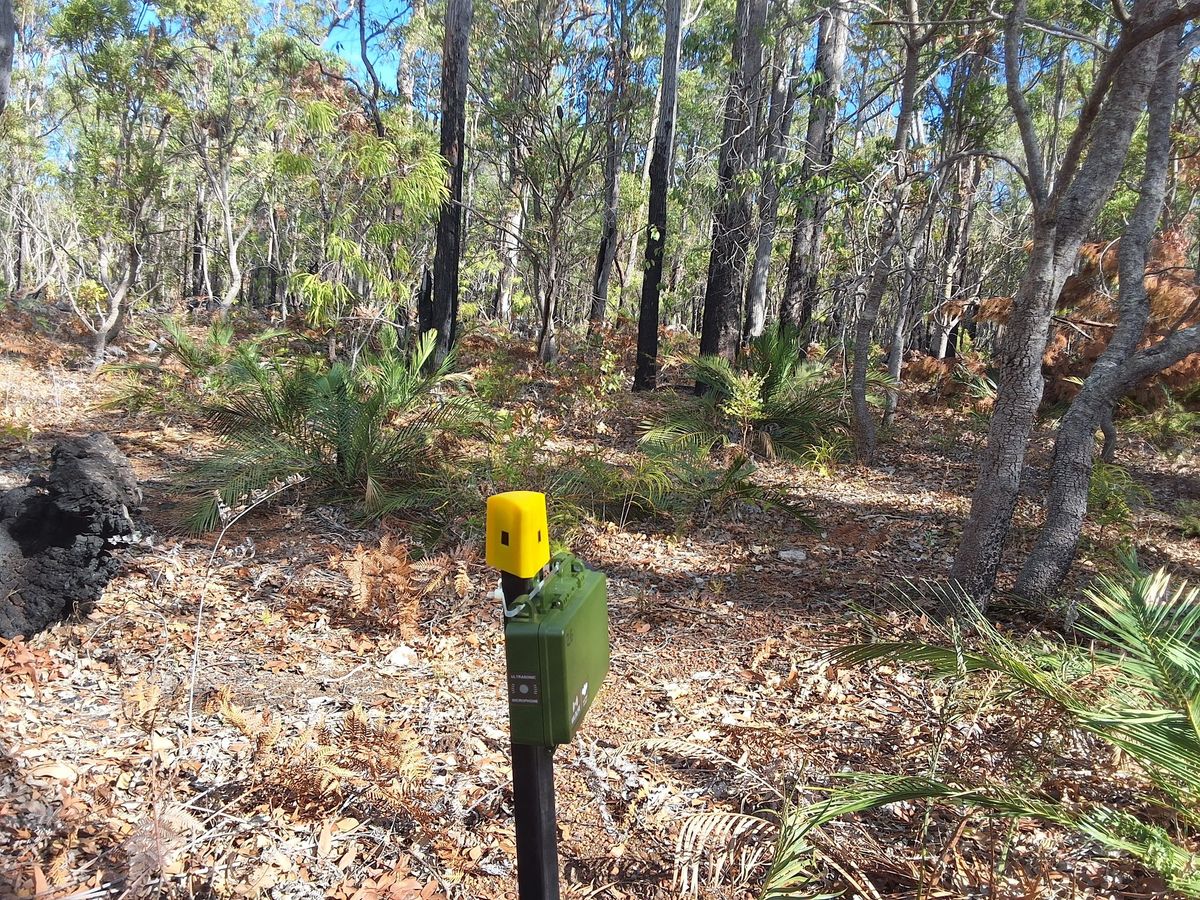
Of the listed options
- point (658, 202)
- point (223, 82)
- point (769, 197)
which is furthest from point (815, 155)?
point (223, 82)

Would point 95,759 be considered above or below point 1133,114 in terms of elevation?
below

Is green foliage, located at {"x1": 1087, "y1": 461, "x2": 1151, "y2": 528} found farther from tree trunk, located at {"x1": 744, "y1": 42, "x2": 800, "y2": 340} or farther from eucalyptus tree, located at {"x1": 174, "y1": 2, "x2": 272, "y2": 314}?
eucalyptus tree, located at {"x1": 174, "y1": 2, "x2": 272, "y2": 314}

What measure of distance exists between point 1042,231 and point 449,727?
4127 millimetres

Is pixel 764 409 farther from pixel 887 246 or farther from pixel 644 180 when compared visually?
pixel 644 180

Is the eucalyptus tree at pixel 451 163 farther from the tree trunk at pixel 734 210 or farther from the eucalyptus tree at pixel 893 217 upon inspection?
the eucalyptus tree at pixel 893 217

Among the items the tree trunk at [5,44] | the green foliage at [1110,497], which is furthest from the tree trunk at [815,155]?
the tree trunk at [5,44]

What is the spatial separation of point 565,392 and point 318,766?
25.7 feet

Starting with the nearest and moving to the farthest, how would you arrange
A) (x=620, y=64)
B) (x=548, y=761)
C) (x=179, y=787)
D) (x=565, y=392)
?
(x=548, y=761), (x=179, y=787), (x=565, y=392), (x=620, y=64)

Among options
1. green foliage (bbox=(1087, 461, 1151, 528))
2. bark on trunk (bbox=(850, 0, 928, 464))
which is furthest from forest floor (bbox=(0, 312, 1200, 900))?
bark on trunk (bbox=(850, 0, 928, 464))

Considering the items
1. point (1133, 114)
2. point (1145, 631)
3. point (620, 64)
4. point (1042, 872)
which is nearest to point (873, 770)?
point (1042, 872)

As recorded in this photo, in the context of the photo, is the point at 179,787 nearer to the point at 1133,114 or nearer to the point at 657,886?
the point at 657,886

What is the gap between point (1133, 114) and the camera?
391cm

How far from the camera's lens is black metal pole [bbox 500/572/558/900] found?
4.92 feet

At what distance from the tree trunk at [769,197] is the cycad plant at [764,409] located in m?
1.97
